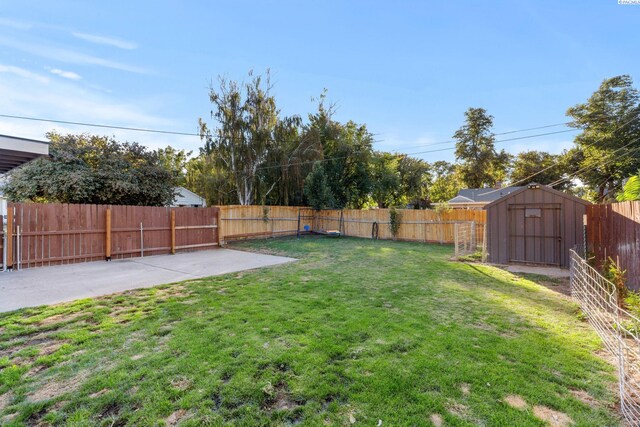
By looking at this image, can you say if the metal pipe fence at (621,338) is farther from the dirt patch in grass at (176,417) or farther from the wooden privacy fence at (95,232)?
the wooden privacy fence at (95,232)

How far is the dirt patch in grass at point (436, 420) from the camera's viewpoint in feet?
6.10

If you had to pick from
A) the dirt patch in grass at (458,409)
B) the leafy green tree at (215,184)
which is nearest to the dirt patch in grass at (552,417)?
the dirt patch in grass at (458,409)

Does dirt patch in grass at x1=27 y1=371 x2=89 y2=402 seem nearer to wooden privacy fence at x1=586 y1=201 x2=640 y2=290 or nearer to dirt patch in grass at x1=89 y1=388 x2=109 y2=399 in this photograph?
dirt patch in grass at x1=89 y1=388 x2=109 y2=399

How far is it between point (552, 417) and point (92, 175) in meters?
14.0

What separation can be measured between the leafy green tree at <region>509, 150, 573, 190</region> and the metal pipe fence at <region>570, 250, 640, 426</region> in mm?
27116

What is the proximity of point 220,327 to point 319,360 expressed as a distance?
1.38 meters

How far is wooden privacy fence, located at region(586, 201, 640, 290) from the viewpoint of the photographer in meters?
4.15

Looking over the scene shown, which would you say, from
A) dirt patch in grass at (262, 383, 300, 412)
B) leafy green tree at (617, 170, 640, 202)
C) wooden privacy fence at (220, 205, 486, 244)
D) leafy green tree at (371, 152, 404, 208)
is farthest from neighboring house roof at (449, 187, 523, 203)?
dirt patch in grass at (262, 383, 300, 412)

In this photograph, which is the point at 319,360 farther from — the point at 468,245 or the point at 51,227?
the point at 468,245

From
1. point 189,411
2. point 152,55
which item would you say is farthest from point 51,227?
point 189,411

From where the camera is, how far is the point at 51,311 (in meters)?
4.07

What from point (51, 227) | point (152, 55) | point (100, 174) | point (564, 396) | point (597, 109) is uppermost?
point (597, 109)

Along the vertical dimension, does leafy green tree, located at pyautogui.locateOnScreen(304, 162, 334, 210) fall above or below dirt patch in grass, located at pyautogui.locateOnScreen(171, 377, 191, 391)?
above

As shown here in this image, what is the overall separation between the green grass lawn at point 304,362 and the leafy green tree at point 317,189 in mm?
12071
